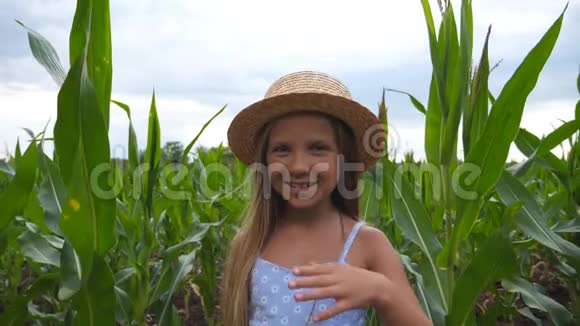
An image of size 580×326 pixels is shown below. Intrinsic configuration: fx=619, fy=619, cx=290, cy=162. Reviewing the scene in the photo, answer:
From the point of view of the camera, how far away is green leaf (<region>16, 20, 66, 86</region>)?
1521mm

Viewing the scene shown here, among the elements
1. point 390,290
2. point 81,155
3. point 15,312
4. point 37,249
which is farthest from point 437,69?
point 15,312

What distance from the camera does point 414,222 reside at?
191cm

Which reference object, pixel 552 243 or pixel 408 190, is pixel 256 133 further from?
pixel 552 243

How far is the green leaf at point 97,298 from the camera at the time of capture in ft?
4.49

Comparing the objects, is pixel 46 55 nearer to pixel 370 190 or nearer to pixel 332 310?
pixel 332 310

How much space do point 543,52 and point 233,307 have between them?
106 cm

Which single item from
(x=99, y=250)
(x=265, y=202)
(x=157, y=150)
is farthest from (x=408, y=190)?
(x=99, y=250)

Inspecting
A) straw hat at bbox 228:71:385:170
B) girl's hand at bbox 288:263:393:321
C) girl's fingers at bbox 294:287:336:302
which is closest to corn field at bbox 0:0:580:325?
straw hat at bbox 228:71:385:170

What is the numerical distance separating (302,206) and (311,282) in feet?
1.36

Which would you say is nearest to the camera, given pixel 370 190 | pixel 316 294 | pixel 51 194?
pixel 316 294

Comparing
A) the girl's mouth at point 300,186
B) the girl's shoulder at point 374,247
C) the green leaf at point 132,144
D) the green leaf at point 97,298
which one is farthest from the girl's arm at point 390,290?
the green leaf at point 132,144

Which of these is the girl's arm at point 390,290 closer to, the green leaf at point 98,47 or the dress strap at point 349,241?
the dress strap at point 349,241

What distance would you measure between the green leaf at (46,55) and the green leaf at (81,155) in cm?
32

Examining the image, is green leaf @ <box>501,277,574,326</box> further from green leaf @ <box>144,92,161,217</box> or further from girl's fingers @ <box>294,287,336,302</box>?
green leaf @ <box>144,92,161,217</box>
